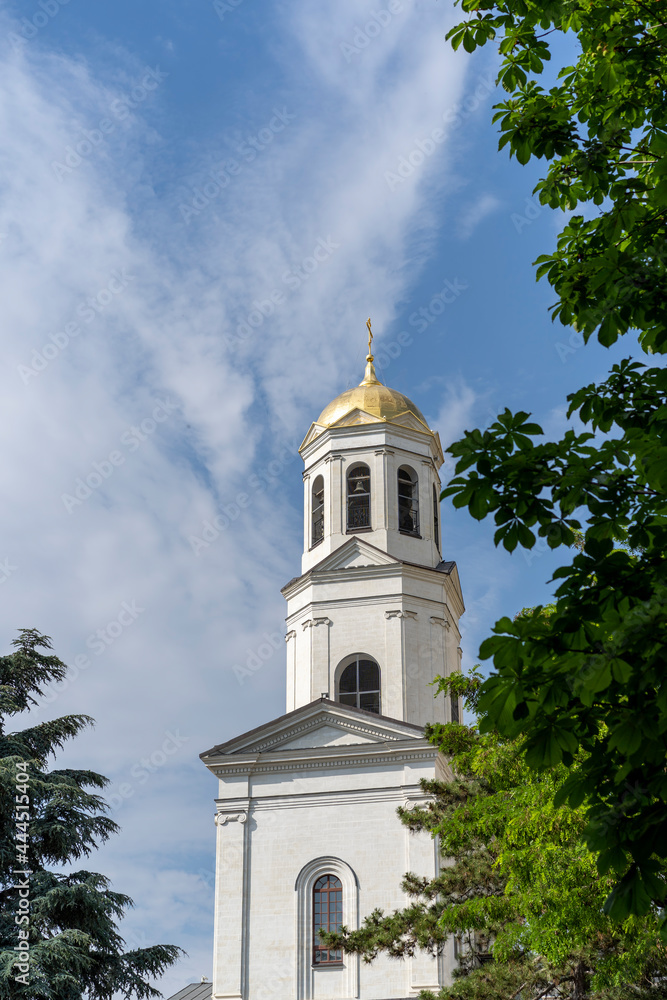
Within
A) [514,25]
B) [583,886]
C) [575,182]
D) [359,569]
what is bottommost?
[583,886]

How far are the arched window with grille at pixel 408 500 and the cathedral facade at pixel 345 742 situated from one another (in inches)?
1.7

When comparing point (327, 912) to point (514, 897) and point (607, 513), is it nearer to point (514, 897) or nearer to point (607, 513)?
point (514, 897)

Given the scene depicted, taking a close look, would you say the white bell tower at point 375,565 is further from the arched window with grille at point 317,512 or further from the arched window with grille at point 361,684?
the arched window with grille at point 361,684

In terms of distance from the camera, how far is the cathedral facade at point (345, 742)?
81.4ft

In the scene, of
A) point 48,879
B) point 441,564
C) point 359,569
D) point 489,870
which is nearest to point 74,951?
point 48,879

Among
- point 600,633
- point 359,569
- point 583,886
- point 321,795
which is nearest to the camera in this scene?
point 600,633

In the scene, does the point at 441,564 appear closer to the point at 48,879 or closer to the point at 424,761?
the point at 424,761

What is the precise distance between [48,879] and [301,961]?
6.67m

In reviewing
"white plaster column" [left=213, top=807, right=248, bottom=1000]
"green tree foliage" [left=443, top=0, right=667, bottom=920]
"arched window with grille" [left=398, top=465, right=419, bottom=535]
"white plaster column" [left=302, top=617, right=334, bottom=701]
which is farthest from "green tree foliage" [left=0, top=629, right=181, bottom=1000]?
"green tree foliage" [left=443, top=0, right=667, bottom=920]

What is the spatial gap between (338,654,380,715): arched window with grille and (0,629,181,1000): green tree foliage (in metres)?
7.93

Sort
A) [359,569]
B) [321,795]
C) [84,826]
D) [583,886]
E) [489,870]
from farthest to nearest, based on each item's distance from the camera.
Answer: [359,569] < [321,795] < [84,826] < [489,870] < [583,886]

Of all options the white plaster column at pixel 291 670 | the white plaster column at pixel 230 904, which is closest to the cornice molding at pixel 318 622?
the white plaster column at pixel 291 670

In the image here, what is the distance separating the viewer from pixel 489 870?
1675 cm

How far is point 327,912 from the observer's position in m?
25.1
